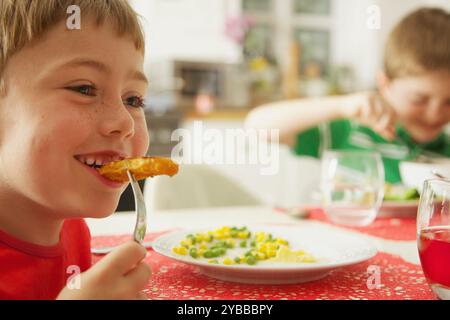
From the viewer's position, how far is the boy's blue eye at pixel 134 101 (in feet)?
1.69

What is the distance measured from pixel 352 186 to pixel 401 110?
59 centimetres

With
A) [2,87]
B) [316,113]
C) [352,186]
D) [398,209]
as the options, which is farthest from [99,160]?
[316,113]

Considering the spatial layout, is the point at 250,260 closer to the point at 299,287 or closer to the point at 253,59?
the point at 299,287

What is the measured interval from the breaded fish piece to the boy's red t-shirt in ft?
0.38

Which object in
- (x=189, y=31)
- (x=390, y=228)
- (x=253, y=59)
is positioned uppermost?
(x=189, y=31)

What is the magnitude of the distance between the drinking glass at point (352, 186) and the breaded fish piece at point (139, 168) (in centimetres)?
53

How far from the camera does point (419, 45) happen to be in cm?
143

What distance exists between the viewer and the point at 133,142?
1.69 feet

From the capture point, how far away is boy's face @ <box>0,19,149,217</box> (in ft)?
1.44

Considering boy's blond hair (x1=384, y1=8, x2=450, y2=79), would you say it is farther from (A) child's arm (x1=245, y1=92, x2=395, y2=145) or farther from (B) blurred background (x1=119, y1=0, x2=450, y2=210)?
(B) blurred background (x1=119, y1=0, x2=450, y2=210)
